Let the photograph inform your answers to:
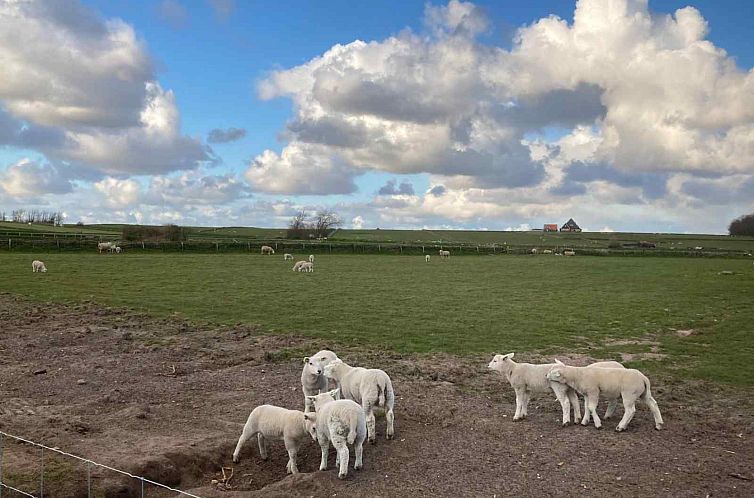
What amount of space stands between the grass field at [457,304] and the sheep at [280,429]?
9504 millimetres

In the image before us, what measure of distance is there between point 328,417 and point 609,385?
6.33 meters

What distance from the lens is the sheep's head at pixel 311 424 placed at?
10047 millimetres

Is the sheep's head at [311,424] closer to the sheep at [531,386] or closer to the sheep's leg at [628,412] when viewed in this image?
the sheep at [531,386]

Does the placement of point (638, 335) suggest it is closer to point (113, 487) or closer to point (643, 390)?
point (643, 390)

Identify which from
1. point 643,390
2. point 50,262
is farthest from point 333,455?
point 50,262

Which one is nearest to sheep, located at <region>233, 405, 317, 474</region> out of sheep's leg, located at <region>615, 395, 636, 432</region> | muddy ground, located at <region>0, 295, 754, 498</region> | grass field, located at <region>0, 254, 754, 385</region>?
muddy ground, located at <region>0, 295, 754, 498</region>

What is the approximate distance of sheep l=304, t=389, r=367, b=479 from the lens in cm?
950

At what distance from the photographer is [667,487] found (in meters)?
9.25

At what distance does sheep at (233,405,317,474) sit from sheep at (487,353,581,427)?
504 centimetres

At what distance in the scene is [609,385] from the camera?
12133mm

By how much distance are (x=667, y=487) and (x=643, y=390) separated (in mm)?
2967

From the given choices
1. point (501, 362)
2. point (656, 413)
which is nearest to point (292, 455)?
point (501, 362)

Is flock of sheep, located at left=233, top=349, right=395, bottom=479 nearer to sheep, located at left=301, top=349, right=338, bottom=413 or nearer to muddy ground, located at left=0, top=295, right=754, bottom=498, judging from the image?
sheep, located at left=301, top=349, right=338, bottom=413

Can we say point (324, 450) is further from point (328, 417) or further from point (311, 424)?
point (328, 417)
